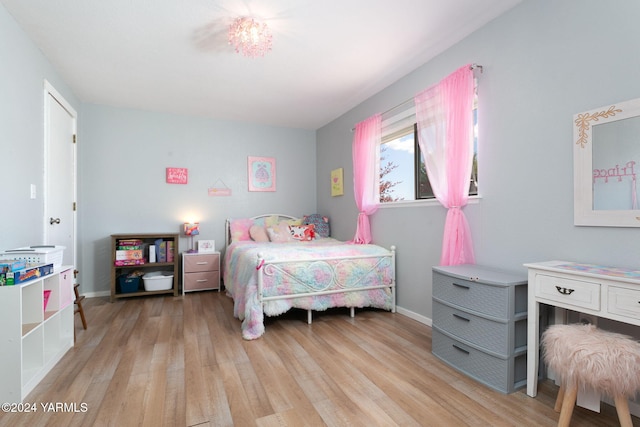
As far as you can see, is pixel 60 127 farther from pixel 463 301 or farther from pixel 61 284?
pixel 463 301

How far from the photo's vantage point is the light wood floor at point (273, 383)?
1524 mm

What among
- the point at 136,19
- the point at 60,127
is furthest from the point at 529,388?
the point at 60,127

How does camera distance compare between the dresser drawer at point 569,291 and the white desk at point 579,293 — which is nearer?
the white desk at point 579,293

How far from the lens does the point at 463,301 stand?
199cm

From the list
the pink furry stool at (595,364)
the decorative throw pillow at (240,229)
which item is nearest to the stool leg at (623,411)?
the pink furry stool at (595,364)

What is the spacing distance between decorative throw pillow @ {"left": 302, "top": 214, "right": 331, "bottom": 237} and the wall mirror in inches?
124

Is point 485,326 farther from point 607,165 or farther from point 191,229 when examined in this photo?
point 191,229

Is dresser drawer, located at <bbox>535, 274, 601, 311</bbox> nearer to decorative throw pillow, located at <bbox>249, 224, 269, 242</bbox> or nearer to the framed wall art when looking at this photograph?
the framed wall art

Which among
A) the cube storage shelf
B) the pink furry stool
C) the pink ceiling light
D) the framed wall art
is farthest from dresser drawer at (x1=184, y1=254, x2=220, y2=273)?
the pink furry stool

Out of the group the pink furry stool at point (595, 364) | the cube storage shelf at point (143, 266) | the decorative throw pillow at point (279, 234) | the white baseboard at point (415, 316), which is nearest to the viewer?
the pink furry stool at point (595, 364)

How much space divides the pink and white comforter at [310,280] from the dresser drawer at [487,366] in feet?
A: 3.46

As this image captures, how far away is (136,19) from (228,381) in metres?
2.56

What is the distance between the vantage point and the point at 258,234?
4.34 metres

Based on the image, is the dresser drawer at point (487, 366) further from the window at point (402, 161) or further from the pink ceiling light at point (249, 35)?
the pink ceiling light at point (249, 35)
